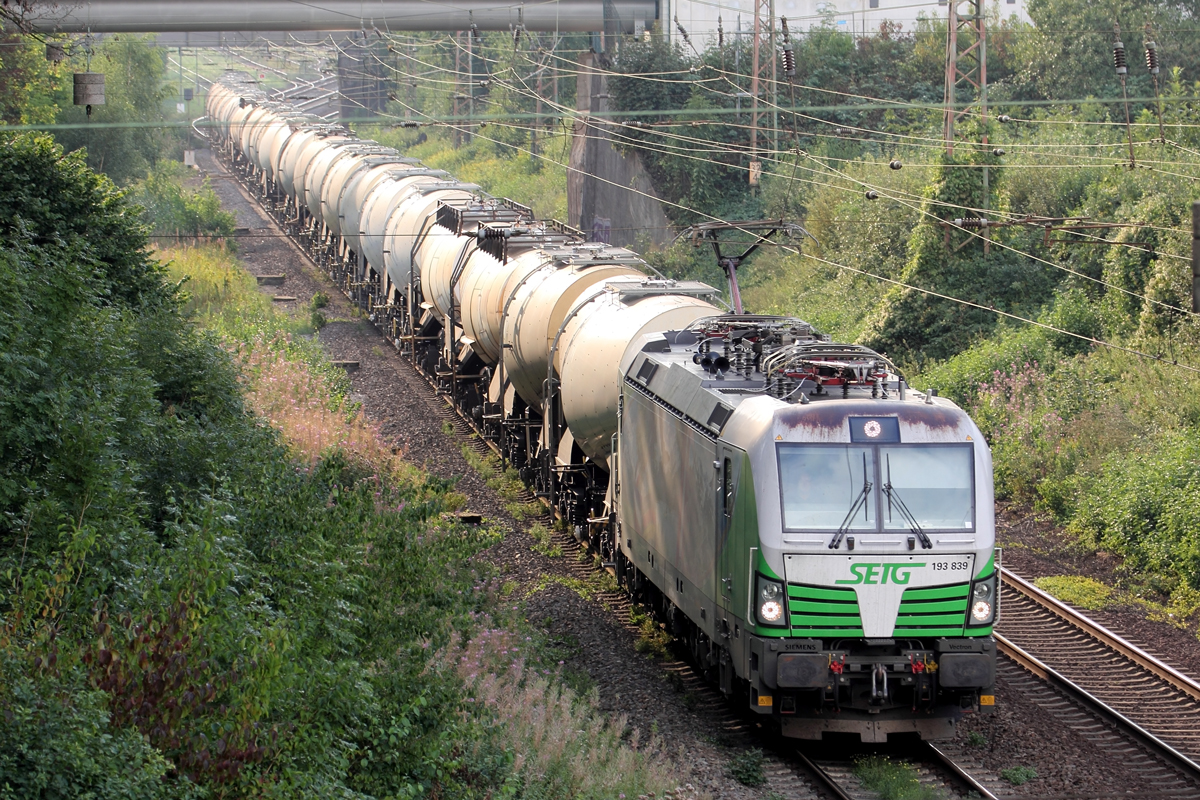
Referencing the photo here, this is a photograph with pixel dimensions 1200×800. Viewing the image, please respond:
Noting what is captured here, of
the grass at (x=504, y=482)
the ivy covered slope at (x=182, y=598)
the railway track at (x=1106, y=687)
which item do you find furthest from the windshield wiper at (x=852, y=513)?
the grass at (x=504, y=482)

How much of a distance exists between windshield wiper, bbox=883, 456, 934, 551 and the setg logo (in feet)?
0.86

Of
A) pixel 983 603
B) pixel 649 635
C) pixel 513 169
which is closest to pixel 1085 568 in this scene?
pixel 649 635

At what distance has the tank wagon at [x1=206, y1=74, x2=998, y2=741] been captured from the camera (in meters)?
10.5

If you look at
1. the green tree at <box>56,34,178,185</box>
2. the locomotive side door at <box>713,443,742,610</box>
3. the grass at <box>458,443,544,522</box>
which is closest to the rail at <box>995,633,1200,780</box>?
the locomotive side door at <box>713,443,742,610</box>

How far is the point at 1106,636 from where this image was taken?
15070 millimetres

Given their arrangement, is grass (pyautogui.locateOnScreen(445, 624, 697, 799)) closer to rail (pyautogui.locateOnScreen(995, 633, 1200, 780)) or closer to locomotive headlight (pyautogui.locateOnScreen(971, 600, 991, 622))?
locomotive headlight (pyautogui.locateOnScreen(971, 600, 991, 622))

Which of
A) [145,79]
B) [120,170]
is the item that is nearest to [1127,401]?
[120,170]

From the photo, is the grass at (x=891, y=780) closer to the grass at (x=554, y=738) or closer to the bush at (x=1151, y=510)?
the grass at (x=554, y=738)

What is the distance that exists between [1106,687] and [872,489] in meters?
5.06

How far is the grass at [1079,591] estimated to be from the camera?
1666 centimetres

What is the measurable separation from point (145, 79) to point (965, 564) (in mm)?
52281

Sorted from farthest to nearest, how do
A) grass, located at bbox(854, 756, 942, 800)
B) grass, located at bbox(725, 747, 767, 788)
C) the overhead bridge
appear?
the overhead bridge → grass, located at bbox(725, 747, 767, 788) → grass, located at bbox(854, 756, 942, 800)

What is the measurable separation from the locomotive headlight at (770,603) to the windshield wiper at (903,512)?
1098 millimetres

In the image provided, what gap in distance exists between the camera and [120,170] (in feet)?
157
